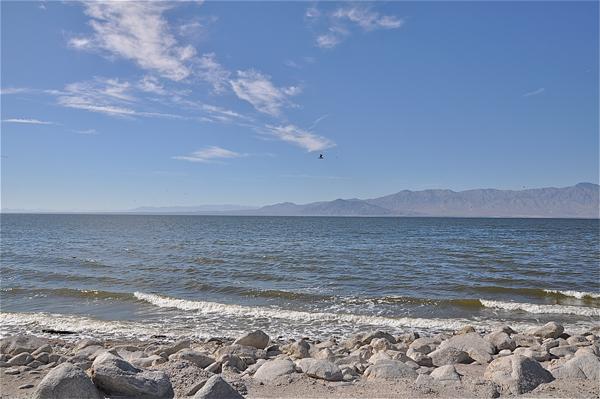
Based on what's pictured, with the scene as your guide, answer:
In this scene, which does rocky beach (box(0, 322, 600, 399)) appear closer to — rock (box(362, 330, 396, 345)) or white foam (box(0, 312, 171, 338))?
rock (box(362, 330, 396, 345))

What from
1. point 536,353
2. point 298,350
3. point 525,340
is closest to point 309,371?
point 298,350

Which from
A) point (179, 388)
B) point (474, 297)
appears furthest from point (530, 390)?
point (474, 297)

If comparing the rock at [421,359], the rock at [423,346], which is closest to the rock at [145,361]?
the rock at [421,359]

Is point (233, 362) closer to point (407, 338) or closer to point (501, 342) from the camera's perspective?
point (407, 338)

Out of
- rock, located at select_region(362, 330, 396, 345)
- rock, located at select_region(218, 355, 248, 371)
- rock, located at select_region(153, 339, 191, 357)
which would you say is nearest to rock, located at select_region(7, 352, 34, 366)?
rock, located at select_region(153, 339, 191, 357)

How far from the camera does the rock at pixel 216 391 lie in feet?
17.6

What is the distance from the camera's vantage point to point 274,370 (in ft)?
23.6

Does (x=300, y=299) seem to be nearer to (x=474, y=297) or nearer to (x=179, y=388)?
(x=474, y=297)

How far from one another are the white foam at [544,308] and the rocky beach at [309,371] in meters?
5.20

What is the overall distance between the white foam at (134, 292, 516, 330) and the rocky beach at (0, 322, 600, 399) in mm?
3047

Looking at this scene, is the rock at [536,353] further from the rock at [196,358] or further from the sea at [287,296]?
the rock at [196,358]

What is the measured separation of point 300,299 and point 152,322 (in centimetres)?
598

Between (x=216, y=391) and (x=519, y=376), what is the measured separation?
4.48 m

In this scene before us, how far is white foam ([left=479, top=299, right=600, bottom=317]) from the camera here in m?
15.6
